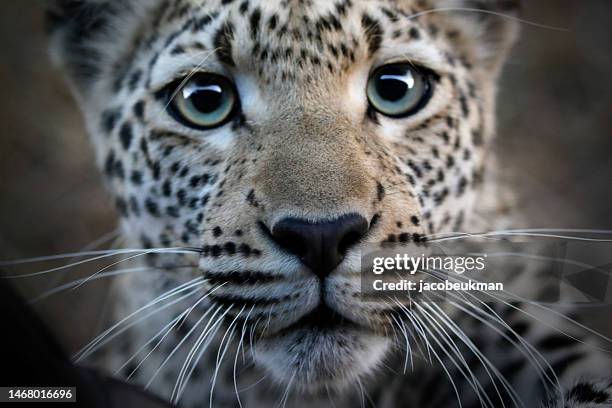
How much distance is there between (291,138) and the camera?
1.78 meters

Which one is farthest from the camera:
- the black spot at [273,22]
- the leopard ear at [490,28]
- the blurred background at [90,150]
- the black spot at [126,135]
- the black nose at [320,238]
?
the blurred background at [90,150]

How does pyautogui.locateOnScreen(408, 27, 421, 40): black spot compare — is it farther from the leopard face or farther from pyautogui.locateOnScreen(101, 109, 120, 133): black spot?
pyautogui.locateOnScreen(101, 109, 120, 133): black spot

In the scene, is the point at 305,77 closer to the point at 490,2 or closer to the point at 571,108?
the point at 490,2

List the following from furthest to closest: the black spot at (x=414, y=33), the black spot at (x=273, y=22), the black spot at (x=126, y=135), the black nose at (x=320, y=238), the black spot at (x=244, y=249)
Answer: the black spot at (x=126, y=135), the black spot at (x=414, y=33), the black spot at (x=273, y=22), the black spot at (x=244, y=249), the black nose at (x=320, y=238)

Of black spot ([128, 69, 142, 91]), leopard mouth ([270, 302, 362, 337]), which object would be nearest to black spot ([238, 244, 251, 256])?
leopard mouth ([270, 302, 362, 337])

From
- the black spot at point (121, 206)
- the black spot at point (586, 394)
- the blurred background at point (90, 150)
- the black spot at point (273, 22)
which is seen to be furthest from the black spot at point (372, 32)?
the blurred background at point (90, 150)

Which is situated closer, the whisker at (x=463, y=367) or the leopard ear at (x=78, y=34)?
the whisker at (x=463, y=367)

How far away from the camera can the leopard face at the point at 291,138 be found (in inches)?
64.5

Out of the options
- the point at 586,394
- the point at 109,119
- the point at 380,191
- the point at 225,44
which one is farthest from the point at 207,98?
the point at 586,394

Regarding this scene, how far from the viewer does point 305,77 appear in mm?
1846

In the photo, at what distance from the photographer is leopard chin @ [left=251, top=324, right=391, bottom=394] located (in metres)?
1.71

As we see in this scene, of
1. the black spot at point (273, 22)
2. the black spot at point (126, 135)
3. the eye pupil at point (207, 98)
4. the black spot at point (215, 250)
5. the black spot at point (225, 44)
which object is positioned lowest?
the black spot at point (215, 250)

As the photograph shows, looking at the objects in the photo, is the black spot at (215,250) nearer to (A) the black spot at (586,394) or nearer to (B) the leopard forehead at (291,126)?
(B) the leopard forehead at (291,126)

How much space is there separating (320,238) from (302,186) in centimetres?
15
